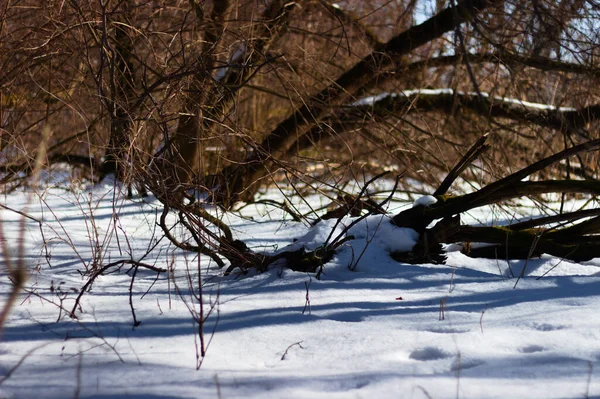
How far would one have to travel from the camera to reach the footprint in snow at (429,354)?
6.97ft

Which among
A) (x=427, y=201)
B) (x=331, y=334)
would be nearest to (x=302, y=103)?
(x=427, y=201)

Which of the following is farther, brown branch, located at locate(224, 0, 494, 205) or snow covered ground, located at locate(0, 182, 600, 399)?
brown branch, located at locate(224, 0, 494, 205)

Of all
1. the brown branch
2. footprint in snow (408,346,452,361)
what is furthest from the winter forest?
the brown branch

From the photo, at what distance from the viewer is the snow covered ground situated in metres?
1.87

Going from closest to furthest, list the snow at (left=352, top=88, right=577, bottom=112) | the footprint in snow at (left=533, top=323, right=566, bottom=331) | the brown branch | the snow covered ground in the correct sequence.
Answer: the snow covered ground
the footprint in snow at (left=533, top=323, right=566, bottom=331)
the brown branch
the snow at (left=352, top=88, right=577, bottom=112)

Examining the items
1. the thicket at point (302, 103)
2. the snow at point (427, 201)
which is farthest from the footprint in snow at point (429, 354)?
the snow at point (427, 201)

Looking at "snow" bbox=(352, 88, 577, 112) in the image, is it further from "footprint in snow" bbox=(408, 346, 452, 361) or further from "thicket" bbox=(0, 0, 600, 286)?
"footprint in snow" bbox=(408, 346, 452, 361)

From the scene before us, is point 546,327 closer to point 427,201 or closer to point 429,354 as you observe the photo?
point 429,354

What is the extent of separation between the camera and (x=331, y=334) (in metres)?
2.38

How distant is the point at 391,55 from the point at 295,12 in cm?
105

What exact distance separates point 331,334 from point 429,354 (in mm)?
409

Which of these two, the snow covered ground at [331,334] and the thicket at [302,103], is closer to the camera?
the snow covered ground at [331,334]

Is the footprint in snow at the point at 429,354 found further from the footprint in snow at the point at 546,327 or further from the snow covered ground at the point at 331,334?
the footprint in snow at the point at 546,327

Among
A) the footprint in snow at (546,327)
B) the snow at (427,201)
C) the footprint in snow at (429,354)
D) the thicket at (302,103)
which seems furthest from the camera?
the snow at (427,201)
